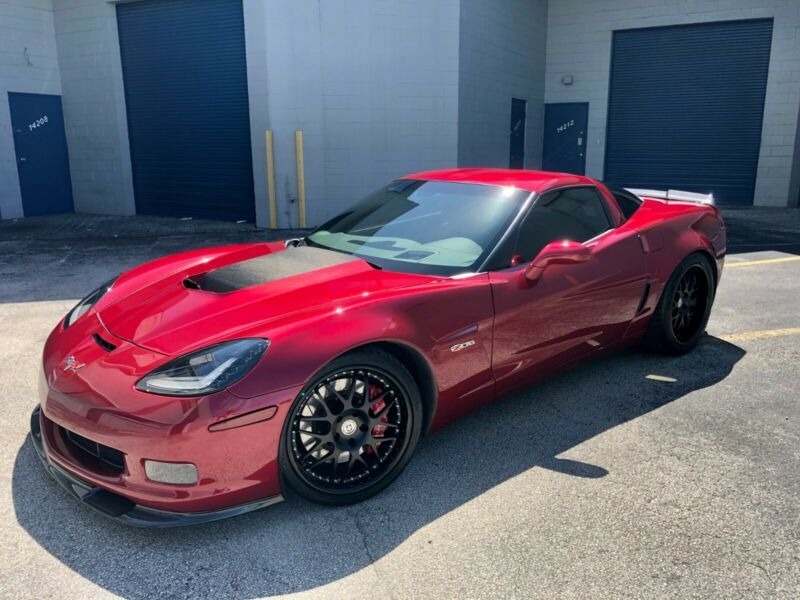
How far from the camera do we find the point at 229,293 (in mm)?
2977

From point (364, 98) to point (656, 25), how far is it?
7473mm

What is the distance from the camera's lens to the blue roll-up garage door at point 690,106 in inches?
544

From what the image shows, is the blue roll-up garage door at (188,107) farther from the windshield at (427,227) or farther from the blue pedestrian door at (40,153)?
the windshield at (427,227)

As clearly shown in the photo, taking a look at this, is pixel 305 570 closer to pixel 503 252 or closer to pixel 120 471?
pixel 120 471

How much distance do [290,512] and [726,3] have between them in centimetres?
1496

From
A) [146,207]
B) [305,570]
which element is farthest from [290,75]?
[305,570]

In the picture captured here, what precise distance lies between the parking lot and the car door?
15.7 inches

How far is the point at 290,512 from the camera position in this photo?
2801 mm

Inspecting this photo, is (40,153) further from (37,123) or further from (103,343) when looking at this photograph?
(103,343)

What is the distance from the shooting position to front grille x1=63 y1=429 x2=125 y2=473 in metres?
2.53

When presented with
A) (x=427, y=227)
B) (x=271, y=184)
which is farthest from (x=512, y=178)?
(x=271, y=184)

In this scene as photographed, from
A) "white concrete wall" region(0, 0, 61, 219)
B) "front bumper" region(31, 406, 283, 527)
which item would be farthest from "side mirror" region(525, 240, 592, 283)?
"white concrete wall" region(0, 0, 61, 219)

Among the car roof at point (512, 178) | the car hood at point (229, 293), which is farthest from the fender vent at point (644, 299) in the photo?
the car hood at point (229, 293)

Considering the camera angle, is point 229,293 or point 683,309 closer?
point 229,293
